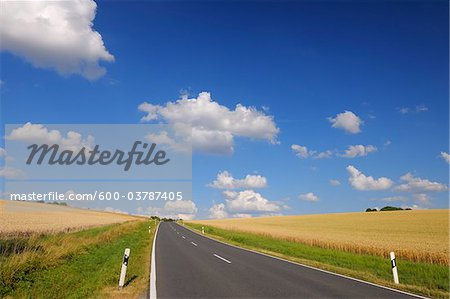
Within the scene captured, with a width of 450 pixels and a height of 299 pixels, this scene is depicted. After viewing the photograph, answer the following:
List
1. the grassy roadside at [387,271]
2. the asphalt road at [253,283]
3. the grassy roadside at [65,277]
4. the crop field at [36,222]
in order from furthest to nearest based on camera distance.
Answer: the crop field at [36,222], the grassy roadside at [387,271], the grassy roadside at [65,277], the asphalt road at [253,283]

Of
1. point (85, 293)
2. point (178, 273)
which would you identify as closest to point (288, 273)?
point (178, 273)

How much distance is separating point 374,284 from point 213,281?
495cm

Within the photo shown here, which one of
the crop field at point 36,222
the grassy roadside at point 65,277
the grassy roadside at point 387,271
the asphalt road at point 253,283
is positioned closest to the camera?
the asphalt road at point 253,283

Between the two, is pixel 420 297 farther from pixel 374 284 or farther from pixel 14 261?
pixel 14 261

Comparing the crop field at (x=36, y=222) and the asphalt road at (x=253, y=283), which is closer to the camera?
the asphalt road at (x=253, y=283)

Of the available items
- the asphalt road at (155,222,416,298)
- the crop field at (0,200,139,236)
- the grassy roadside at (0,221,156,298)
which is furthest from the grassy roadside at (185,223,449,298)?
the crop field at (0,200,139,236)

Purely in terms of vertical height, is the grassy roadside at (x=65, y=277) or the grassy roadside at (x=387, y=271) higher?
the grassy roadside at (x=387, y=271)

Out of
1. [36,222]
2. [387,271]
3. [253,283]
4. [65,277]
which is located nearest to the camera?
[253,283]

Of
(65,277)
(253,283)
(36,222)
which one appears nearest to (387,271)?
(253,283)

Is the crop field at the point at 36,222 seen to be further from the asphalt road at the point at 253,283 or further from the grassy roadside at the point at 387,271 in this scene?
the grassy roadside at the point at 387,271

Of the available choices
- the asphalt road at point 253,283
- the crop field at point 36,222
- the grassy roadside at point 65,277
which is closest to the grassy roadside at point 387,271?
the asphalt road at point 253,283

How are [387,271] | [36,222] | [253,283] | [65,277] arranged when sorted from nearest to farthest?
[253,283]
[65,277]
[387,271]
[36,222]

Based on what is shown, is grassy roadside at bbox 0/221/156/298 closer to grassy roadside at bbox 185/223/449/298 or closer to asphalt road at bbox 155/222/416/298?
asphalt road at bbox 155/222/416/298

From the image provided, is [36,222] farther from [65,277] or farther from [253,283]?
[253,283]
